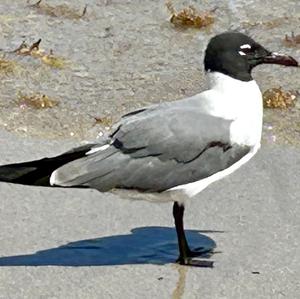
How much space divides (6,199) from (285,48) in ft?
11.3

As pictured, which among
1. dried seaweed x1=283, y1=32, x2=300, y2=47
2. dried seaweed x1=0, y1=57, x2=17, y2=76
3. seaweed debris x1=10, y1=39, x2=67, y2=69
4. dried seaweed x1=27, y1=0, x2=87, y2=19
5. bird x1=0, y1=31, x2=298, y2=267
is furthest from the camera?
dried seaweed x1=27, y1=0, x2=87, y2=19

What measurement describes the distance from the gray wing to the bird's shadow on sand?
43 centimetres

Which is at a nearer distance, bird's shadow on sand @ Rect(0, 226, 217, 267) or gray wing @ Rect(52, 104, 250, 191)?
gray wing @ Rect(52, 104, 250, 191)

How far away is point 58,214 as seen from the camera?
6312 mm

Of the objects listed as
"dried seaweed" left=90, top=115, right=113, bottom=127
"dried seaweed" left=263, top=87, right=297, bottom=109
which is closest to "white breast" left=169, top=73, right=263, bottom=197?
"dried seaweed" left=90, top=115, right=113, bottom=127

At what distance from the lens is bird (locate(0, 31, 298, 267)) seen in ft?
18.4

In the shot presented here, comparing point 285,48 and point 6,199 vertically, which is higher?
point 6,199

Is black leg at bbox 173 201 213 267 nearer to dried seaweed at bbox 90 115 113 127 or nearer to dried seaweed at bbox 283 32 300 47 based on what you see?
dried seaweed at bbox 90 115 113 127

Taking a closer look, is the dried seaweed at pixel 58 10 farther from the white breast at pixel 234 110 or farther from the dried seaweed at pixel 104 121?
the white breast at pixel 234 110

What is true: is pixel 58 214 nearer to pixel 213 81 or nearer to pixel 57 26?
pixel 213 81

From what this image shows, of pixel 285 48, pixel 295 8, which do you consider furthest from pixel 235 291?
pixel 295 8

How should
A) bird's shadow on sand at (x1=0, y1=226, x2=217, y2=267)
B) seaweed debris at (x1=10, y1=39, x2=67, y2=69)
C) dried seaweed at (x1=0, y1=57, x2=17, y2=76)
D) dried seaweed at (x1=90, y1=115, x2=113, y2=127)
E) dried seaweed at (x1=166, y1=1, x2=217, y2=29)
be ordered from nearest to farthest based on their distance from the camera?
bird's shadow on sand at (x1=0, y1=226, x2=217, y2=267) → dried seaweed at (x1=90, y1=115, x2=113, y2=127) → dried seaweed at (x1=0, y1=57, x2=17, y2=76) → seaweed debris at (x1=10, y1=39, x2=67, y2=69) → dried seaweed at (x1=166, y1=1, x2=217, y2=29)

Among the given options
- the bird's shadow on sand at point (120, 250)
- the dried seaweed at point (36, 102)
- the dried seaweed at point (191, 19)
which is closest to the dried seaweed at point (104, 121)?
the dried seaweed at point (36, 102)

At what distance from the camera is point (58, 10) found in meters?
9.84
